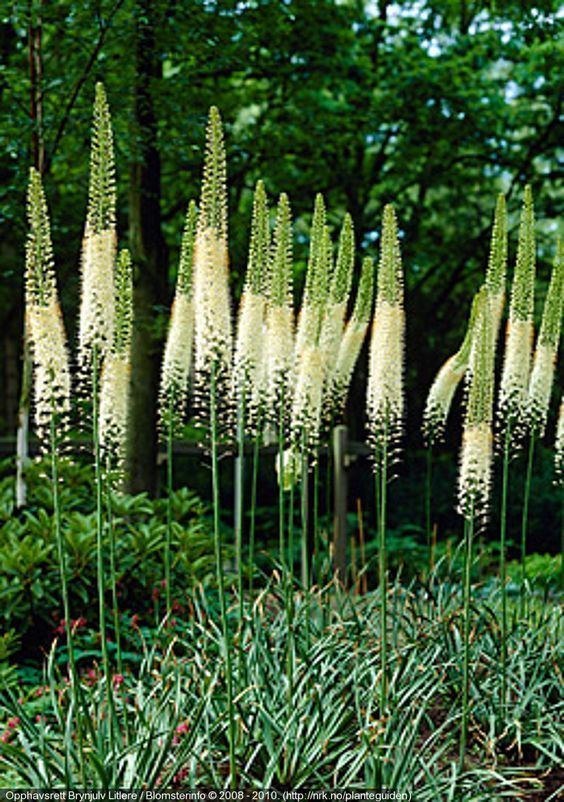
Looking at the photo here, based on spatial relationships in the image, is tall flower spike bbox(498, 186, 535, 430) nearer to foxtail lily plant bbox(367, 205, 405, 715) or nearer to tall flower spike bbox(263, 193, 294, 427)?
foxtail lily plant bbox(367, 205, 405, 715)

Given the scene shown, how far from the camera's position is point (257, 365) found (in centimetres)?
422

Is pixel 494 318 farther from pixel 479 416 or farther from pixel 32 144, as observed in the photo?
pixel 32 144

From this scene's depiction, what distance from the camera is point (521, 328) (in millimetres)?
4766

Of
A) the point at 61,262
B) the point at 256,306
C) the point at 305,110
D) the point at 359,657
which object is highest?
the point at 305,110

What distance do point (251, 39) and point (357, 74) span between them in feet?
10.5

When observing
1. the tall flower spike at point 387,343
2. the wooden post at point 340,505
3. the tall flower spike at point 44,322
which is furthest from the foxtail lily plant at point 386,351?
the wooden post at point 340,505

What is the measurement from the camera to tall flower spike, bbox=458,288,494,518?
4.24m

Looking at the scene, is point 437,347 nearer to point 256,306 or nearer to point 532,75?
point 532,75

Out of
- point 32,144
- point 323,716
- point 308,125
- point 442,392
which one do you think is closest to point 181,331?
point 442,392

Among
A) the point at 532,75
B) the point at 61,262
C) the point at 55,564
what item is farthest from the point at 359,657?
the point at 532,75

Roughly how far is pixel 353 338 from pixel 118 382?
5.50 ft

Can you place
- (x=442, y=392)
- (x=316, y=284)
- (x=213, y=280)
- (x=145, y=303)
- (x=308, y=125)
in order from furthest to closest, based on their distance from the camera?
(x=308, y=125), (x=145, y=303), (x=442, y=392), (x=316, y=284), (x=213, y=280)

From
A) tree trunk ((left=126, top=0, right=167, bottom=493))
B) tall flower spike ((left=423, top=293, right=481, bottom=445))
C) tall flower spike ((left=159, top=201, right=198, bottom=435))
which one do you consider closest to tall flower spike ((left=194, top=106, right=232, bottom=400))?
tall flower spike ((left=159, top=201, right=198, bottom=435))

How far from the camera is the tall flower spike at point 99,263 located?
3771mm
